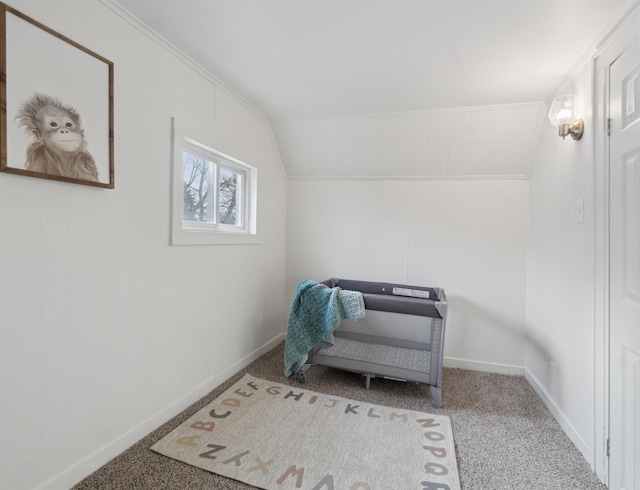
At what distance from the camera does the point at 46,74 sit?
1.26 meters

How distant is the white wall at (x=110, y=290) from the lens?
4.01ft

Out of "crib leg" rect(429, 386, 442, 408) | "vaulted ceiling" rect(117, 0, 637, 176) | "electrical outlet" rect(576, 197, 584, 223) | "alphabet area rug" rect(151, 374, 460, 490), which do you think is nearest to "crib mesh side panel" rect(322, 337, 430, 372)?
"crib leg" rect(429, 386, 442, 408)

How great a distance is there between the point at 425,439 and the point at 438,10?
7.12ft

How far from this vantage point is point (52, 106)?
50.6 inches

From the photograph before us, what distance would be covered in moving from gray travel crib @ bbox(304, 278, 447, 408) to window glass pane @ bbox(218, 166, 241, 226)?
1.05 meters

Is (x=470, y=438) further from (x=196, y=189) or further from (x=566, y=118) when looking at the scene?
(x=196, y=189)

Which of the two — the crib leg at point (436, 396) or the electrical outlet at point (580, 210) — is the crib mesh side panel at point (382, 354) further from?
the electrical outlet at point (580, 210)

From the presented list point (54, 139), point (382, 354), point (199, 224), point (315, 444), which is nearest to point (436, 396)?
point (382, 354)

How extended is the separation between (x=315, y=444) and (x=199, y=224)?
1576 millimetres

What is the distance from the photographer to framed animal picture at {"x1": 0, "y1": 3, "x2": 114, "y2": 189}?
3.77 feet

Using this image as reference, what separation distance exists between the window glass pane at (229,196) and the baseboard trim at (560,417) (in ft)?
8.58

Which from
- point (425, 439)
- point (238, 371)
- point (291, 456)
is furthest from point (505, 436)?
point (238, 371)

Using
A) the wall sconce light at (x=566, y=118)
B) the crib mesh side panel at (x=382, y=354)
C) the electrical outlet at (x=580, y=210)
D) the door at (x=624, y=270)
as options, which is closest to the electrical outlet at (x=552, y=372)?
the door at (x=624, y=270)

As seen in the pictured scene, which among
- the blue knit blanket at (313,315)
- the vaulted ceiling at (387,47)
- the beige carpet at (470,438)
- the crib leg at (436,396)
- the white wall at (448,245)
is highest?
the vaulted ceiling at (387,47)
